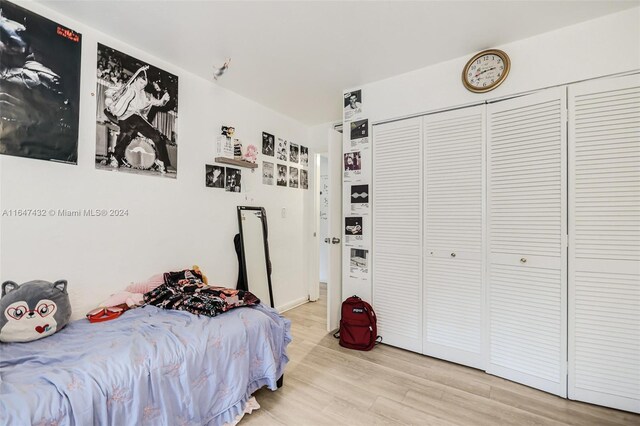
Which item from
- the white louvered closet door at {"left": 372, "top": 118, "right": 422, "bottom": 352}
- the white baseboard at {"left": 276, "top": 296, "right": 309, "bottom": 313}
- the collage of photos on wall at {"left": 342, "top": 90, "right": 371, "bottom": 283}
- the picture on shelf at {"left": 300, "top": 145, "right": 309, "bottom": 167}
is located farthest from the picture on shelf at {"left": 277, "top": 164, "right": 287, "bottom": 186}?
the white baseboard at {"left": 276, "top": 296, "right": 309, "bottom": 313}

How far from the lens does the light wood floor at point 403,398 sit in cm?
174

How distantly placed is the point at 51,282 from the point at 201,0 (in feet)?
6.71

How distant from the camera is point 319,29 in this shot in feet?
6.54

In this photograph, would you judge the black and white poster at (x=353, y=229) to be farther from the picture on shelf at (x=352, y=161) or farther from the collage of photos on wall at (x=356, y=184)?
the picture on shelf at (x=352, y=161)

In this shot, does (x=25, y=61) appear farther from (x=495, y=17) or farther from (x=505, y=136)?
(x=505, y=136)

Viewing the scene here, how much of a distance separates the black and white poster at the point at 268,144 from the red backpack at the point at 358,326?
2.04m

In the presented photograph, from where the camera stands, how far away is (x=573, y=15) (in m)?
1.87

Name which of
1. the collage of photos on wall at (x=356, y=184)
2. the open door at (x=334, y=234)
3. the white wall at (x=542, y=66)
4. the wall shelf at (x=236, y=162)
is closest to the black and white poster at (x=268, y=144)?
the wall shelf at (x=236, y=162)

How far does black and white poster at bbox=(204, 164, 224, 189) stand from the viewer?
8.96ft

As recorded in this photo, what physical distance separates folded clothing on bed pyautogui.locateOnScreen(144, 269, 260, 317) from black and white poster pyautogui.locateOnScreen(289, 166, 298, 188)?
1.92 metres

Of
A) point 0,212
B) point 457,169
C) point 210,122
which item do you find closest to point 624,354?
point 457,169

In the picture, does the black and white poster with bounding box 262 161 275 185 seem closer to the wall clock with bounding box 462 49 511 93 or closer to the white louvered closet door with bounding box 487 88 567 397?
the wall clock with bounding box 462 49 511 93

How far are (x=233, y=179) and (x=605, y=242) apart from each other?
317cm

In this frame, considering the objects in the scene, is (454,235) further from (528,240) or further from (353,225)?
(353,225)
